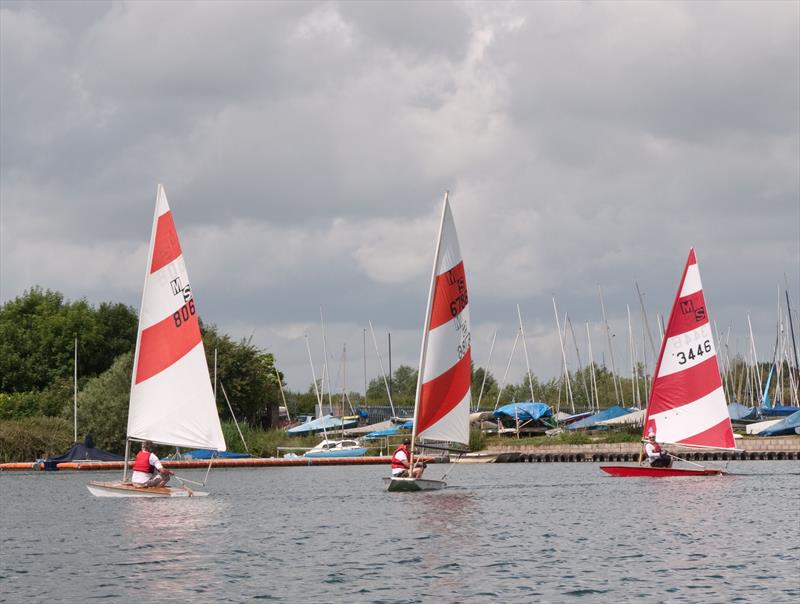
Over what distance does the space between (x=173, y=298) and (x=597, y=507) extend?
1812 centimetres

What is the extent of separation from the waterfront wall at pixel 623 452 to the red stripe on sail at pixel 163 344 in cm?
4524

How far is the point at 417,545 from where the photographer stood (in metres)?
34.2

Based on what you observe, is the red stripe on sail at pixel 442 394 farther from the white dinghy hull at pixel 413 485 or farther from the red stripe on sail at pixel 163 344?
the red stripe on sail at pixel 163 344

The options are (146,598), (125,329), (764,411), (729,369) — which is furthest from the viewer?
(729,369)

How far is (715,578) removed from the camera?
90.0 ft

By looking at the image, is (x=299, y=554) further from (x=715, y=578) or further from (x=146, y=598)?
(x=715, y=578)

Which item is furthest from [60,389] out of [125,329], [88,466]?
[88,466]

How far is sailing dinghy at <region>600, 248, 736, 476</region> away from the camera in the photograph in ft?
202

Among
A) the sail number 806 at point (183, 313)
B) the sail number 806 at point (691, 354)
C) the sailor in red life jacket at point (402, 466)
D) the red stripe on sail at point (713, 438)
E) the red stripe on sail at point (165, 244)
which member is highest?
the red stripe on sail at point (165, 244)

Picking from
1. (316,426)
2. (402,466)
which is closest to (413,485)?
(402,466)

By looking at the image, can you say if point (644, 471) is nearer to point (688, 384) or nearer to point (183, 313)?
point (688, 384)

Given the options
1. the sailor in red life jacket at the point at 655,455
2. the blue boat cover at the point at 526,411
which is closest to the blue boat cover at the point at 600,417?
the blue boat cover at the point at 526,411

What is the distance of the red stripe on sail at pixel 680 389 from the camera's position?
61625 millimetres

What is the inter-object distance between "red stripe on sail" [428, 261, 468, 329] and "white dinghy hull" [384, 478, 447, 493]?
6284 millimetres
